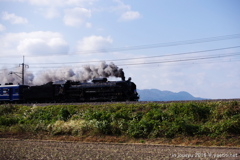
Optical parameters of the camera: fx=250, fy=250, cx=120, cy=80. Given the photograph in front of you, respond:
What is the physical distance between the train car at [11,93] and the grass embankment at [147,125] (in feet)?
56.1

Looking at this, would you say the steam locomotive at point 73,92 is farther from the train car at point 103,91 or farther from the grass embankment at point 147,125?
the grass embankment at point 147,125

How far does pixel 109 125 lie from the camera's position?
56.1ft

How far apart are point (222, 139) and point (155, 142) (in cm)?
372

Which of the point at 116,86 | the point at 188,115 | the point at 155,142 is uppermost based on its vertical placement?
the point at 116,86

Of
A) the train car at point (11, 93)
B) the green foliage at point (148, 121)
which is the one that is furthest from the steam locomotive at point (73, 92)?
the green foliage at point (148, 121)

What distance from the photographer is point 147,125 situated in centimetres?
1616

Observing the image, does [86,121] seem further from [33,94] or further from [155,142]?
[33,94]

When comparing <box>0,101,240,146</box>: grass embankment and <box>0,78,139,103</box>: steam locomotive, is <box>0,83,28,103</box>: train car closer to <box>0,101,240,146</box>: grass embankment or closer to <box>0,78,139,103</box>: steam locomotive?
<box>0,78,139,103</box>: steam locomotive

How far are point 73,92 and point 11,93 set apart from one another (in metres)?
12.2

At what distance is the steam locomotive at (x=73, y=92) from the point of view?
3067 centimetres

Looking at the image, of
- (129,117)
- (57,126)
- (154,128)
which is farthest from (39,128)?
(154,128)

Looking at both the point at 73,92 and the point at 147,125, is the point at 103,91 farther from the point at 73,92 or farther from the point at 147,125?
the point at 147,125

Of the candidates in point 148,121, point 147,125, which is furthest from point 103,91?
point 147,125

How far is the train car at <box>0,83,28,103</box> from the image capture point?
127 feet
